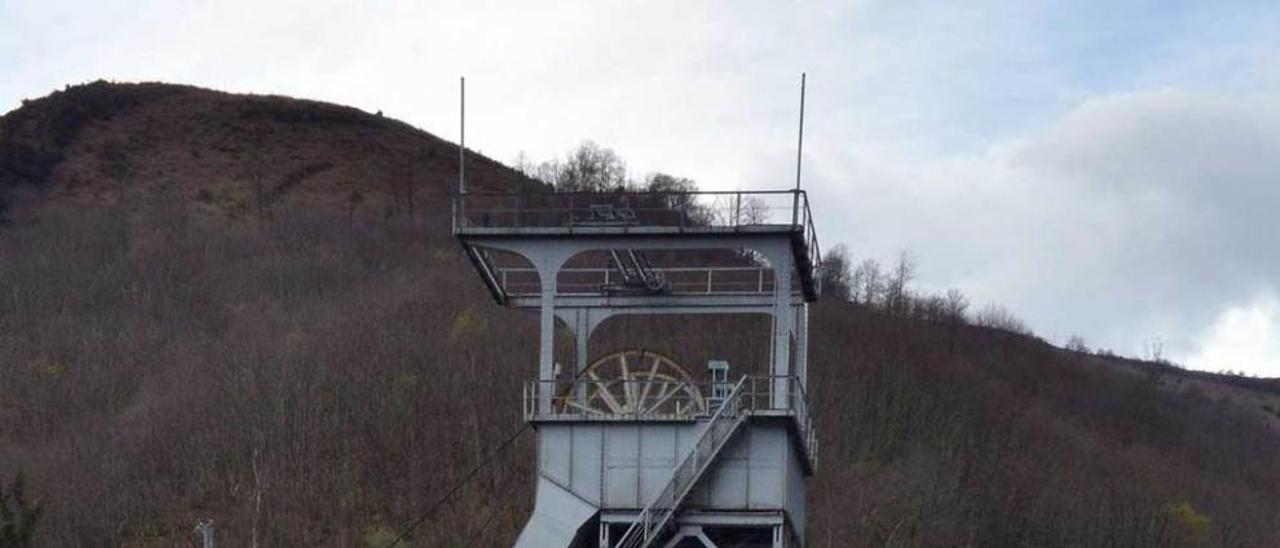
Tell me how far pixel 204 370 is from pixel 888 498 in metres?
31.4

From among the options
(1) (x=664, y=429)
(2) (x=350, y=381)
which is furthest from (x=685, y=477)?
(2) (x=350, y=381)

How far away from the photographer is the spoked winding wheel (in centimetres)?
4091

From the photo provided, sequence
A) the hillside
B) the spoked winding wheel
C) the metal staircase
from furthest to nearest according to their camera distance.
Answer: the hillside, the spoked winding wheel, the metal staircase

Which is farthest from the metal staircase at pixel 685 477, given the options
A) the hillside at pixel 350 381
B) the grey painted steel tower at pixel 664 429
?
the hillside at pixel 350 381

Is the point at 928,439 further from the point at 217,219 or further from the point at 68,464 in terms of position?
the point at 217,219

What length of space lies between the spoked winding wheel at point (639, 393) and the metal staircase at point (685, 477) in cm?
53

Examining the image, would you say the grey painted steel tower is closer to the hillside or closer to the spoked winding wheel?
the spoked winding wheel

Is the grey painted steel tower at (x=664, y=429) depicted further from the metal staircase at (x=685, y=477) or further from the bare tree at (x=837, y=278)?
the bare tree at (x=837, y=278)

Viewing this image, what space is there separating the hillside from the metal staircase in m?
35.2

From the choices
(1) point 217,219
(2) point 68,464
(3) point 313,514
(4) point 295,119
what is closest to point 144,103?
(4) point 295,119

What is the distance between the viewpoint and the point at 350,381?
311ft

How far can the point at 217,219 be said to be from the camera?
149875 mm

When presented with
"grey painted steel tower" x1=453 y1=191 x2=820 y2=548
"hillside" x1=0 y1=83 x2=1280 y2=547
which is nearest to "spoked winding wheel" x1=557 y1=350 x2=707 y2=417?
"grey painted steel tower" x1=453 y1=191 x2=820 y2=548

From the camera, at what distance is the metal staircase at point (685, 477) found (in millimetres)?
39625
